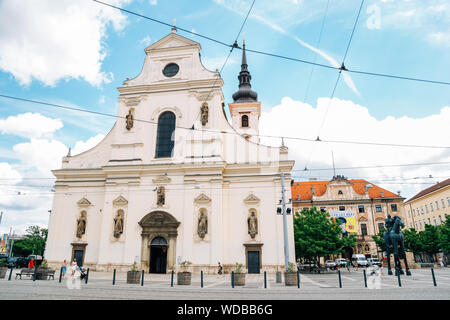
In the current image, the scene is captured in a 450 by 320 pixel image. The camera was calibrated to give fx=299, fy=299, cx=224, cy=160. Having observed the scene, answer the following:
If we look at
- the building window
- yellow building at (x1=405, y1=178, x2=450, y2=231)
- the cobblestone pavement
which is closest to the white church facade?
the cobblestone pavement

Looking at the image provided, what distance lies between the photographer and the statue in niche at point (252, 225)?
78.1ft

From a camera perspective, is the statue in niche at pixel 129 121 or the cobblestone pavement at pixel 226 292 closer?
the cobblestone pavement at pixel 226 292

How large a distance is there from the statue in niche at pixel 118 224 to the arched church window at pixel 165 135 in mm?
5824

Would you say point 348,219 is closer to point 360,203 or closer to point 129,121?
point 360,203

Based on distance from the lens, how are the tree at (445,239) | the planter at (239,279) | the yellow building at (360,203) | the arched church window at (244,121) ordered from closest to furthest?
the planter at (239,279)
the tree at (445,239)
the arched church window at (244,121)
the yellow building at (360,203)

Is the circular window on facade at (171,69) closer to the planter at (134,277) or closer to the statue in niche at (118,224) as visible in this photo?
the statue in niche at (118,224)

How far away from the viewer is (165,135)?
27.1m

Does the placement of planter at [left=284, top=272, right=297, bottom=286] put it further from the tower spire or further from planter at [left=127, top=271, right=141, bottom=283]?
the tower spire

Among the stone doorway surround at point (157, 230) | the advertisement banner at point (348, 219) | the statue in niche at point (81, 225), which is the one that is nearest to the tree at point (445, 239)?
the advertisement banner at point (348, 219)

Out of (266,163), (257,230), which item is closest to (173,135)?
(266,163)

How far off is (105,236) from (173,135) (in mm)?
10201

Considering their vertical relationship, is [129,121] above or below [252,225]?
above

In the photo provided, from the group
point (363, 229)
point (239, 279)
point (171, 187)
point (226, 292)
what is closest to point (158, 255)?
A: point (171, 187)

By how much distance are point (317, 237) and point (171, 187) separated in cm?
1315
